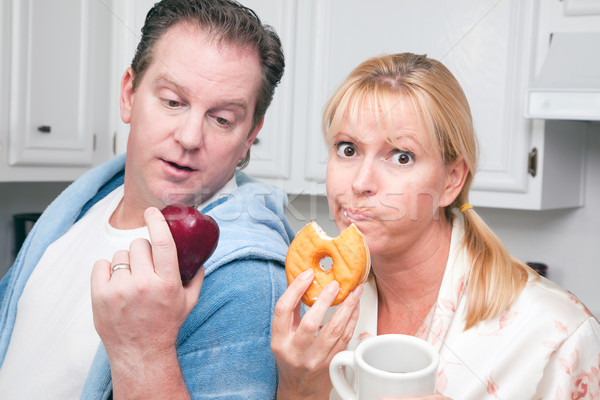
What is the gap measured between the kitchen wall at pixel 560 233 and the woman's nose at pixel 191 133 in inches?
49.0

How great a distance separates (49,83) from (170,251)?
1703mm

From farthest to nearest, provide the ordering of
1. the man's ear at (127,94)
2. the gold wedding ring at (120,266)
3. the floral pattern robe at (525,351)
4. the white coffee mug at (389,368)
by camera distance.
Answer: the man's ear at (127,94) → the floral pattern robe at (525,351) → the gold wedding ring at (120,266) → the white coffee mug at (389,368)

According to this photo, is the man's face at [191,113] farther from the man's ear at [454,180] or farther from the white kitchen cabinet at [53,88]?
the white kitchen cabinet at [53,88]

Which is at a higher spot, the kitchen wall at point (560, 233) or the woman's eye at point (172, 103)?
the woman's eye at point (172, 103)

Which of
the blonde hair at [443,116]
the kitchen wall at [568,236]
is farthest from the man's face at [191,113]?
the kitchen wall at [568,236]

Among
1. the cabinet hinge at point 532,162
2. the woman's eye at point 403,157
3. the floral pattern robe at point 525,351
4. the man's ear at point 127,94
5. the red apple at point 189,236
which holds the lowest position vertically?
the floral pattern robe at point 525,351

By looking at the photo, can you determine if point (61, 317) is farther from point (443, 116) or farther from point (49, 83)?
point (49, 83)

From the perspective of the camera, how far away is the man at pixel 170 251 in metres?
0.78

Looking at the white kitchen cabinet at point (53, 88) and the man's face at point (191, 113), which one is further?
the white kitchen cabinet at point (53, 88)

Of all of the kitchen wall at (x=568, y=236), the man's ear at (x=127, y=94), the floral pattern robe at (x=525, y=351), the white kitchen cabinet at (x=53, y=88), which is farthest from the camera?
the kitchen wall at (x=568, y=236)

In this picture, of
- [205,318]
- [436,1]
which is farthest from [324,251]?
[436,1]

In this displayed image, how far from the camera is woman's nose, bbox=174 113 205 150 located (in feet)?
3.46

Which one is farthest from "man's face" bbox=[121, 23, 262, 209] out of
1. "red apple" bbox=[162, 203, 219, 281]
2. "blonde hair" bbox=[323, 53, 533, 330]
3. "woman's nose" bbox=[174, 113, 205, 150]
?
"red apple" bbox=[162, 203, 219, 281]

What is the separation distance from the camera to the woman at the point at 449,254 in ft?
3.27
